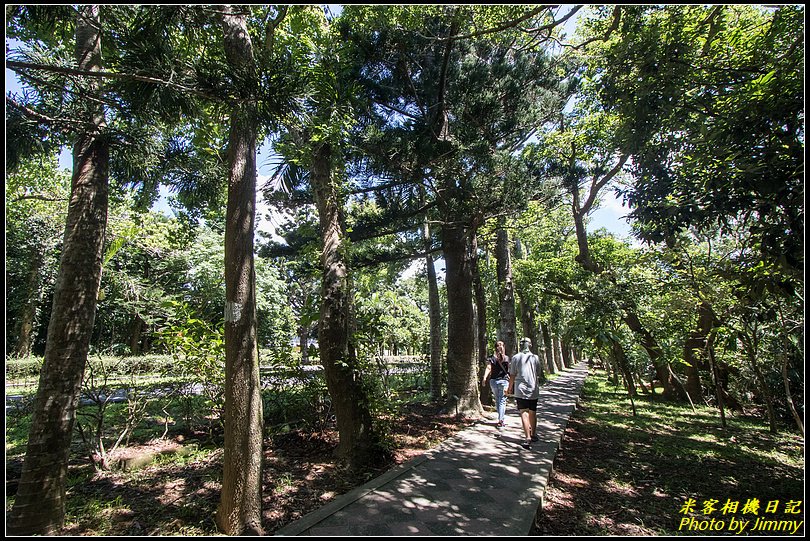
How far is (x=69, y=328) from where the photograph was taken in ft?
11.4

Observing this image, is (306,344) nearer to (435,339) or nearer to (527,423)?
(435,339)

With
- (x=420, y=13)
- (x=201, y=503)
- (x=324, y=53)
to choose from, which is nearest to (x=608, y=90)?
(x=420, y=13)

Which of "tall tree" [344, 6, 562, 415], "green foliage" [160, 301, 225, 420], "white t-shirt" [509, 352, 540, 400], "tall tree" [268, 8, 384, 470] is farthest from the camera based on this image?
"tall tree" [344, 6, 562, 415]

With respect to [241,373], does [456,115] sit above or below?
above

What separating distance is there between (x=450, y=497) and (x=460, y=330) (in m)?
4.45

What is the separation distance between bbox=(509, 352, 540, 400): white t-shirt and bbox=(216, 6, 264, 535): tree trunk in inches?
177

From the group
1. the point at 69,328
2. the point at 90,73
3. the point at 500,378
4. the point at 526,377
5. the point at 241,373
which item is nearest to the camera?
the point at 90,73

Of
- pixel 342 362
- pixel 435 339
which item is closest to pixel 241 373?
pixel 342 362

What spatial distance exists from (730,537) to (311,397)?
214 inches

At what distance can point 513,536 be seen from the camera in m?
3.31

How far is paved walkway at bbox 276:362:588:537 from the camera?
11.2 ft

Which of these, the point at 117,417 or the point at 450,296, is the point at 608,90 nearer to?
the point at 450,296

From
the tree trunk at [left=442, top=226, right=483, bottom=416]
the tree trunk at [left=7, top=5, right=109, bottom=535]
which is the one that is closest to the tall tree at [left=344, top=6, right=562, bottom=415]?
the tree trunk at [left=442, top=226, right=483, bottom=416]

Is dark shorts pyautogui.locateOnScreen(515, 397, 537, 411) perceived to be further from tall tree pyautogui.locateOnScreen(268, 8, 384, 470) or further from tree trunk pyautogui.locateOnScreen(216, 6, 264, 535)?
tree trunk pyautogui.locateOnScreen(216, 6, 264, 535)
